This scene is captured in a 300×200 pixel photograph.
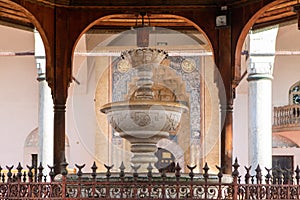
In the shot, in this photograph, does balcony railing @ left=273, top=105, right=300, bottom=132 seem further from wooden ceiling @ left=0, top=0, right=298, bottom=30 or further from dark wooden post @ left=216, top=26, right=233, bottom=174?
dark wooden post @ left=216, top=26, right=233, bottom=174

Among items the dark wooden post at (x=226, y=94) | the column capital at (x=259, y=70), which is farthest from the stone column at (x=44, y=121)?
the dark wooden post at (x=226, y=94)

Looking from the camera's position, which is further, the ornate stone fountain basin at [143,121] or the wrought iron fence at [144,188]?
the ornate stone fountain basin at [143,121]

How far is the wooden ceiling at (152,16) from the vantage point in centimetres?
775

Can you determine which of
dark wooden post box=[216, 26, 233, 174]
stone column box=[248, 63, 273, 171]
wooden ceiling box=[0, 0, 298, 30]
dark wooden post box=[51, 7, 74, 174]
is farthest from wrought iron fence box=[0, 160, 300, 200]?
stone column box=[248, 63, 273, 171]

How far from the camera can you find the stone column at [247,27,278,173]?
13.4m

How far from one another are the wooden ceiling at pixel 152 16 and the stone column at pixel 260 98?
5.00 m

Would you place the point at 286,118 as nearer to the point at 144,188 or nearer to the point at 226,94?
the point at 226,94

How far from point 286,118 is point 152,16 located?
37.3 feet

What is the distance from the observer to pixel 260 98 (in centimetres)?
1353

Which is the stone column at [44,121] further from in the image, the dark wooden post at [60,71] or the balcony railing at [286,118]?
the balcony railing at [286,118]

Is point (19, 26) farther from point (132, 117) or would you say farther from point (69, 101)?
point (69, 101)

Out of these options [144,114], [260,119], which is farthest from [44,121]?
[144,114]

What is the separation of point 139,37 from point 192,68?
35.9 ft

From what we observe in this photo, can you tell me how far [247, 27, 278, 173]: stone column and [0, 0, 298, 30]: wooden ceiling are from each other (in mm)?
4996
